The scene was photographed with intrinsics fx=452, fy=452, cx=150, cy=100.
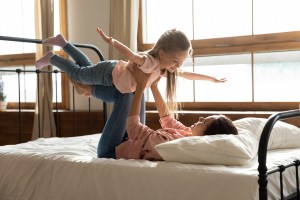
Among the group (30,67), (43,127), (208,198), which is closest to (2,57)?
(30,67)

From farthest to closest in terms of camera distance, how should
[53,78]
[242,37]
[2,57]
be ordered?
[2,57], [53,78], [242,37]

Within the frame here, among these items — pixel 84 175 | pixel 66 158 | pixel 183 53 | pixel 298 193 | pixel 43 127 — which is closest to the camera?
pixel 298 193

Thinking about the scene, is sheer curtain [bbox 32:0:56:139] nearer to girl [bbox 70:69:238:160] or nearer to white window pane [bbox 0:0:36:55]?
white window pane [bbox 0:0:36:55]

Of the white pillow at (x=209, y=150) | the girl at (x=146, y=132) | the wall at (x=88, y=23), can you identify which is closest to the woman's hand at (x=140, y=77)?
the girl at (x=146, y=132)

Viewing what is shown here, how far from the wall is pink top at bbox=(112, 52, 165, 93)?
1.51 meters

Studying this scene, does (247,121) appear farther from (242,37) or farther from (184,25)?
(184,25)

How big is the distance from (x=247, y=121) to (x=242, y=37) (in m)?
1.05

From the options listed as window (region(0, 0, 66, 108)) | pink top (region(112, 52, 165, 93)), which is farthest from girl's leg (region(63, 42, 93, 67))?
window (region(0, 0, 66, 108))

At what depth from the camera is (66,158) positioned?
6.39 feet

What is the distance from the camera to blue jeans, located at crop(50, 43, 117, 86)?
7.33 feet

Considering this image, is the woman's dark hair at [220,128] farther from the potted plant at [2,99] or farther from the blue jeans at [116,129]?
the potted plant at [2,99]

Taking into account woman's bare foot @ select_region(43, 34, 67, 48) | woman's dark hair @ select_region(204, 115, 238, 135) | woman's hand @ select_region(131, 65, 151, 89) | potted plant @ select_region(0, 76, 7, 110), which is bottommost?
woman's dark hair @ select_region(204, 115, 238, 135)

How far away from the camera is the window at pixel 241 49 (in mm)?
2977

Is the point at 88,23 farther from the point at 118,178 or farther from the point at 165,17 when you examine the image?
the point at 118,178
